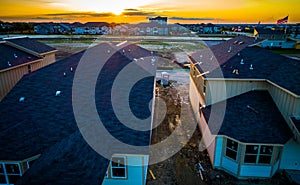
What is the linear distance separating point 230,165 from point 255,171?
1.25 meters

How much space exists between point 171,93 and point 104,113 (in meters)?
14.9

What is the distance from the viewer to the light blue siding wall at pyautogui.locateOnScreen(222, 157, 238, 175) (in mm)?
11082

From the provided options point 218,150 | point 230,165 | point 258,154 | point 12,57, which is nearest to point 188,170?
point 218,150

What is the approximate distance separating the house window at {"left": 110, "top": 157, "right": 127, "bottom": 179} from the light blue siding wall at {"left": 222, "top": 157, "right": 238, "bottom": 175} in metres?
5.80

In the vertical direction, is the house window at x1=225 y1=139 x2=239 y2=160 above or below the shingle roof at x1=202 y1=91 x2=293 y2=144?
below

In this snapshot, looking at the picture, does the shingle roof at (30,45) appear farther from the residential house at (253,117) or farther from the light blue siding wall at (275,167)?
the light blue siding wall at (275,167)

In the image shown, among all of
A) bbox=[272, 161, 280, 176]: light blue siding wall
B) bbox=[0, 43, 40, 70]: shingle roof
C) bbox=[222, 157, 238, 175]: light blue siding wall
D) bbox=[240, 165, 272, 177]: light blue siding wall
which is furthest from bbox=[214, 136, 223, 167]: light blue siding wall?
bbox=[0, 43, 40, 70]: shingle roof

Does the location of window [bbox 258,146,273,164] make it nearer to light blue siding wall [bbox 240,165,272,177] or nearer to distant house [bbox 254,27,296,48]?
light blue siding wall [bbox 240,165,272,177]

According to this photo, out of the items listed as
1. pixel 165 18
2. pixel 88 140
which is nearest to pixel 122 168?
pixel 88 140

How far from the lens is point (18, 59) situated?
19.9 meters

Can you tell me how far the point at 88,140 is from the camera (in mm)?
8055

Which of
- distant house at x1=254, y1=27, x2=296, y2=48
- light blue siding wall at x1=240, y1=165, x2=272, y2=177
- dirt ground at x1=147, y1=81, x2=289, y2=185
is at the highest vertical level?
distant house at x1=254, y1=27, x2=296, y2=48

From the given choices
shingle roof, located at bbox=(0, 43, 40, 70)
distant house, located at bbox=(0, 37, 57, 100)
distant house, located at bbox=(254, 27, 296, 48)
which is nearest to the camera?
distant house, located at bbox=(0, 37, 57, 100)

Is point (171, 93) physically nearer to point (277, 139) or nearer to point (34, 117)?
point (277, 139)
